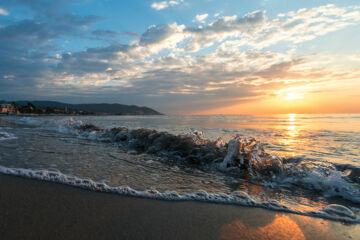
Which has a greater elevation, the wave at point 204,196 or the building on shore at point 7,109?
the building on shore at point 7,109

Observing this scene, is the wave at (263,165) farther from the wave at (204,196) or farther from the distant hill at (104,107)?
the distant hill at (104,107)

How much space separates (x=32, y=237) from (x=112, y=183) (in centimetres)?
160

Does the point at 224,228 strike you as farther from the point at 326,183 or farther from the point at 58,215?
the point at 326,183

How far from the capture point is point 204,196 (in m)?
3.03

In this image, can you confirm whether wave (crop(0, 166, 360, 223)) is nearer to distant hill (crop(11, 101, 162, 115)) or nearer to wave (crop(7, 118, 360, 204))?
wave (crop(7, 118, 360, 204))

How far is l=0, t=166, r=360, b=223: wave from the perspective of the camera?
2.64 m

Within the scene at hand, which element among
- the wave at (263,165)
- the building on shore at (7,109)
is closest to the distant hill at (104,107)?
the building on shore at (7,109)

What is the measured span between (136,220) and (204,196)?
3.74 ft

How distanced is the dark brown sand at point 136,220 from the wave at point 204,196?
13 cm

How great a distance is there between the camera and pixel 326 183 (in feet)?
12.3

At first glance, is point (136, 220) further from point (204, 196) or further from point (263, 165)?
point (263, 165)

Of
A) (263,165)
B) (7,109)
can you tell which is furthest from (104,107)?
(263,165)

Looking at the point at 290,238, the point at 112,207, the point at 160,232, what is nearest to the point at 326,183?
the point at 290,238

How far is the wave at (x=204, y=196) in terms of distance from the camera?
264 cm
